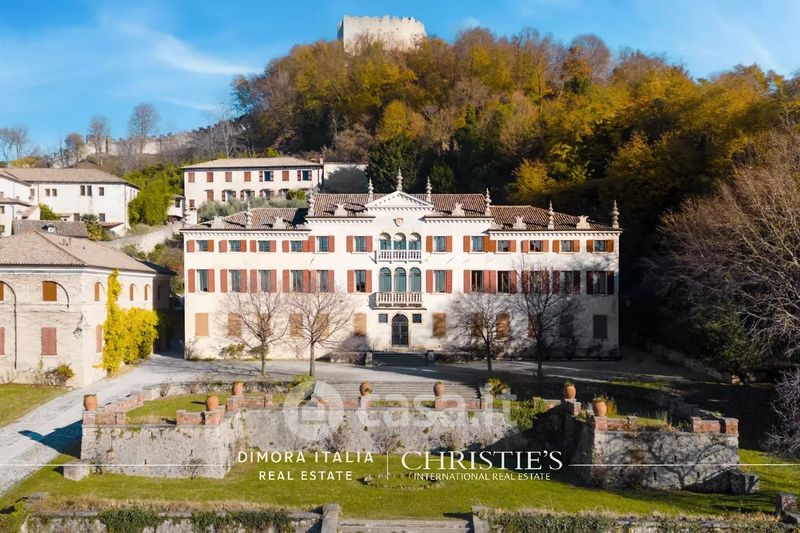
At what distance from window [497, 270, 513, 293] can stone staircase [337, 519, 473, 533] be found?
22791 mm

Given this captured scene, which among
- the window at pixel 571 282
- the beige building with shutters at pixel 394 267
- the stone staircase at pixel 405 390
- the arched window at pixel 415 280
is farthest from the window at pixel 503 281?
the stone staircase at pixel 405 390

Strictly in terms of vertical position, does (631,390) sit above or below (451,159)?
below

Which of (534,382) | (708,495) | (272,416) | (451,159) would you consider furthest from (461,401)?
(451,159)

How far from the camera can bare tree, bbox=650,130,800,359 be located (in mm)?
23875

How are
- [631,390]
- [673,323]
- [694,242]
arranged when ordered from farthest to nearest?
[673,323] < [694,242] < [631,390]

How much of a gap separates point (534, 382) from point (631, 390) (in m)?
4.33

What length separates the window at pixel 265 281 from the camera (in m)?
39.3

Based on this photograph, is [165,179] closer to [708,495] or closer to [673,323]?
[673,323]

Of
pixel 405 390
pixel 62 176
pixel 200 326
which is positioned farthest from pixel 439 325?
pixel 62 176

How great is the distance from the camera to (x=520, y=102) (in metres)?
63.6

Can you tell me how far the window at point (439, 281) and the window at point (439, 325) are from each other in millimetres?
1574

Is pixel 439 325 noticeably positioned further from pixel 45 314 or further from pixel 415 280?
pixel 45 314

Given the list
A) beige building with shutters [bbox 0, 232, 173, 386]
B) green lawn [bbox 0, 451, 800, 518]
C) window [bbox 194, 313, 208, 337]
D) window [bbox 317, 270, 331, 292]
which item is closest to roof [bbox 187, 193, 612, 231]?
window [bbox 317, 270, 331, 292]

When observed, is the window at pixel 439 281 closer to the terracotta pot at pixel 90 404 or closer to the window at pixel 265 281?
the window at pixel 265 281
